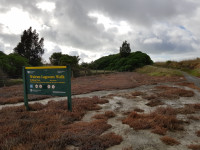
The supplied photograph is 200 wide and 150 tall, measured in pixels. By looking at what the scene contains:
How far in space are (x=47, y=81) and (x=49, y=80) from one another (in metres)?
0.14

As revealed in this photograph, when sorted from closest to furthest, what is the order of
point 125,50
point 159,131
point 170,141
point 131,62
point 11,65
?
point 170,141 < point 159,131 < point 11,65 < point 131,62 < point 125,50

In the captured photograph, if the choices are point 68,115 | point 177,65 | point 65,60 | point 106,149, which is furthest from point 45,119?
point 177,65

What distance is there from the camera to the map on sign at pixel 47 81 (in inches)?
294

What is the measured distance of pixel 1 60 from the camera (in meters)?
28.7

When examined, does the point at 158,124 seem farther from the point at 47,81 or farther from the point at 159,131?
the point at 47,81

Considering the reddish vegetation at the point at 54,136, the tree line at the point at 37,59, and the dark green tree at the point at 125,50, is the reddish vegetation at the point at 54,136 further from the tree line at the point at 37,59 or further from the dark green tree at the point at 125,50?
the dark green tree at the point at 125,50

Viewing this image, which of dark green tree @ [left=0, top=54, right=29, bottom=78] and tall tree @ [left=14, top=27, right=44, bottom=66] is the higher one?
tall tree @ [left=14, top=27, right=44, bottom=66]

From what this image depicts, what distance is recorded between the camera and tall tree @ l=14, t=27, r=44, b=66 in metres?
53.9

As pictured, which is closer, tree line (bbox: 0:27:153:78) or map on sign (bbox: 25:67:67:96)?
map on sign (bbox: 25:67:67:96)

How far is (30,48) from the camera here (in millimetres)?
55781

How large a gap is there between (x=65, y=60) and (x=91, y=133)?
3981 centimetres

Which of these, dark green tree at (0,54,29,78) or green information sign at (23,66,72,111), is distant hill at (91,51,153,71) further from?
green information sign at (23,66,72,111)

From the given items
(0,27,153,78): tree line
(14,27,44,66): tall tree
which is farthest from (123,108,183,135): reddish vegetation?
(14,27,44,66): tall tree

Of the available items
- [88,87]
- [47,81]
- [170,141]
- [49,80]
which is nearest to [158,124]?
[170,141]
